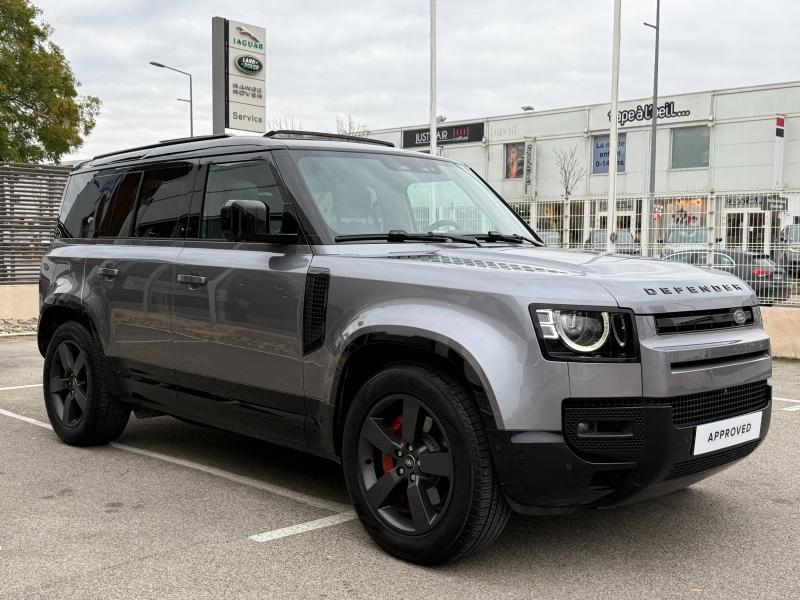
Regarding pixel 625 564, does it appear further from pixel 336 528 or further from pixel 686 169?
pixel 686 169

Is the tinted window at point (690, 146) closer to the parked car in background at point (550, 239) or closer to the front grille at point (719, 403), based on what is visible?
the parked car in background at point (550, 239)

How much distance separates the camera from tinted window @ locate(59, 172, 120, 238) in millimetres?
5867

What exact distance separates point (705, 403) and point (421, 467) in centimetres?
118

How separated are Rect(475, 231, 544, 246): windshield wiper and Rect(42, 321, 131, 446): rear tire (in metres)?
2.62

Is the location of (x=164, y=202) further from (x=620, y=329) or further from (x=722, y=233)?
(x=722, y=233)

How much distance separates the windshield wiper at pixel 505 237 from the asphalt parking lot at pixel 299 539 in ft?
4.84

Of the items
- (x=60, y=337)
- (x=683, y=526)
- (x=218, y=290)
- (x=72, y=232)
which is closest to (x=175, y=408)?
(x=218, y=290)

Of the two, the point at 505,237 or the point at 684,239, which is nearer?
the point at 505,237

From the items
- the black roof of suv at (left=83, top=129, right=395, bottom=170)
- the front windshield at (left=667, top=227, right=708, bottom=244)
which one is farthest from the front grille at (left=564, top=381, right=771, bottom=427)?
the front windshield at (left=667, top=227, right=708, bottom=244)

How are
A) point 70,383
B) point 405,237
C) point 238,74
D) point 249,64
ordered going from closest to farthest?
point 405,237
point 70,383
point 238,74
point 249,64

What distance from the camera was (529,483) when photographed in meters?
3.32

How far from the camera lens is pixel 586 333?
132 inches

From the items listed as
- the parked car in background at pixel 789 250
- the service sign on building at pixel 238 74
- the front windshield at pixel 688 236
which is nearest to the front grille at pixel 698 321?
the parked car in background at pixel 789 250

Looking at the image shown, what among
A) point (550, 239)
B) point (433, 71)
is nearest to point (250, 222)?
point (550, 239)
